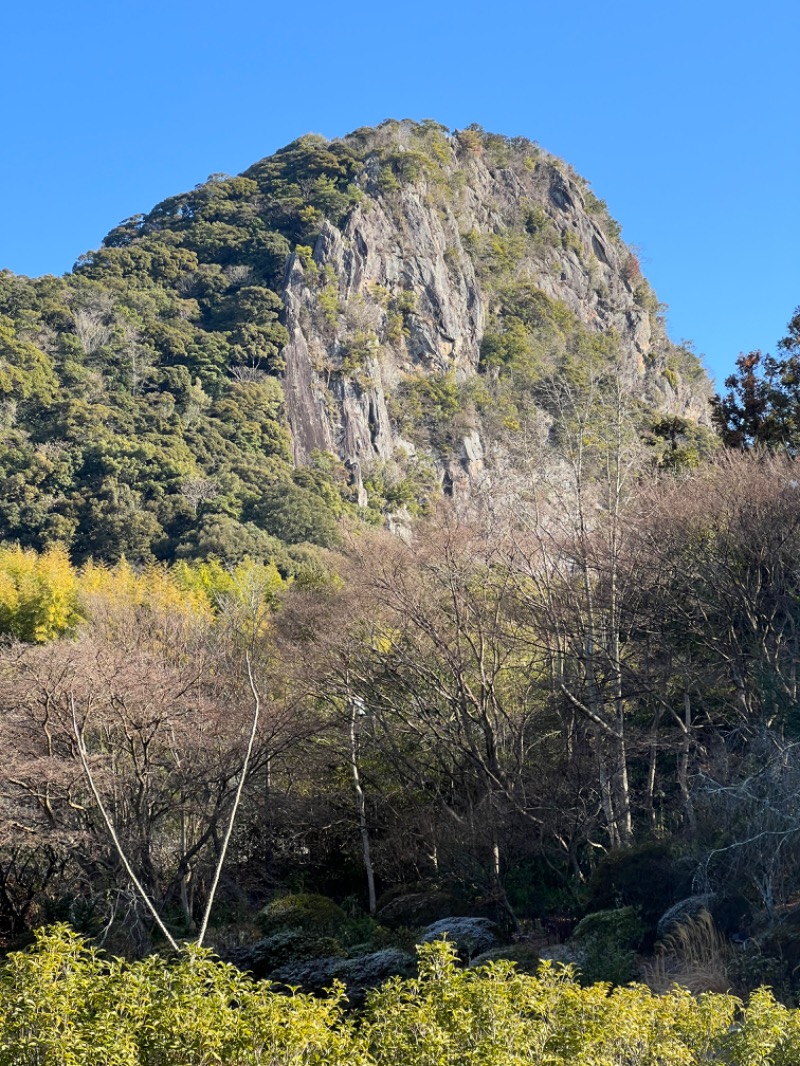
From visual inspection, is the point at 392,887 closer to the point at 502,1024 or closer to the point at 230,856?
the point at 230,856

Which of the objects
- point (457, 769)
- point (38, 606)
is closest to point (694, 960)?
point (457, 769)

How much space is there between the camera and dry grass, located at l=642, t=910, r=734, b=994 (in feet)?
31.6

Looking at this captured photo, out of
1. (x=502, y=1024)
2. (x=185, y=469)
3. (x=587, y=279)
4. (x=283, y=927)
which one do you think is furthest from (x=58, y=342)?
(x=502, y=1024)

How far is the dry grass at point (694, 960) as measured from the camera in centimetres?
962

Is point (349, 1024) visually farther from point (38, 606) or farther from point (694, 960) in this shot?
point (38, 606)

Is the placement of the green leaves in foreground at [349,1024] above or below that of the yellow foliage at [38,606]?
below

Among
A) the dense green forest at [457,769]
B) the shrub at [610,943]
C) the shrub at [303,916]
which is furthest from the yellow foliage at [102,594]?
the shrub at [610,943]

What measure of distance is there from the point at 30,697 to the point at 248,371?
4481 cm

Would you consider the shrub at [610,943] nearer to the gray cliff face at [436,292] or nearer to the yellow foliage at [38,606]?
the yellow foliage at [38,606]

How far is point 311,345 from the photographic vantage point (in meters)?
62.1

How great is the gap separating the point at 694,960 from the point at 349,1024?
5.46 m

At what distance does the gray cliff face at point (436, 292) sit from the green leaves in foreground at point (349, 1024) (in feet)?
157

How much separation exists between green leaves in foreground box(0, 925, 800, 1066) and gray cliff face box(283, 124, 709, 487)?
→ 157ft

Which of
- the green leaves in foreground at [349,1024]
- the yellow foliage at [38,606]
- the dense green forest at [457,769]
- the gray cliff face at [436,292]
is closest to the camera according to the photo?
the green leaves in foreground at [349,1024]
